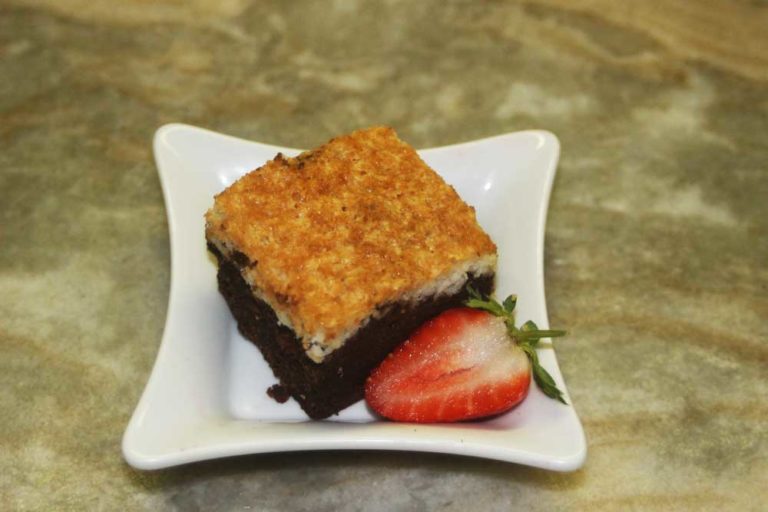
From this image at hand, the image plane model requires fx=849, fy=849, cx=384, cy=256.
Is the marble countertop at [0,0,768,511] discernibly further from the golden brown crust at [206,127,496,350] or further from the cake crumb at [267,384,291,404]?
the golden brown crust at [206,127,496,350]

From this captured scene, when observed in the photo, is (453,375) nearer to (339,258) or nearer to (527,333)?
(527,333)

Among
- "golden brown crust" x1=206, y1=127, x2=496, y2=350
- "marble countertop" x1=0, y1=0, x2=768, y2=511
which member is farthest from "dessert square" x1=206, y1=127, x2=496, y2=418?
"marble countertop" x1=0, y1=0, x2=768, y2=511

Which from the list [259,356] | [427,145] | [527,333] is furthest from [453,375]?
[427,145]

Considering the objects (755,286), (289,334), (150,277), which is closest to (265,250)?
(289,334)

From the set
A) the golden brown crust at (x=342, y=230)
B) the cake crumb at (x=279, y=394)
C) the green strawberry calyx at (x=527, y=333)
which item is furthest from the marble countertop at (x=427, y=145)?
the golden brown crust at (x=342, y=230)

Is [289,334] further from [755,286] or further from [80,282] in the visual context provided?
[755,286]

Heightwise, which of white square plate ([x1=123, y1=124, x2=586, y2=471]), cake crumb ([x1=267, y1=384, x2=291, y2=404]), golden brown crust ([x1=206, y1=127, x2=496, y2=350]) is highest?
golden brown crust ([x1=206, y1=127, x2=496, y2=350])

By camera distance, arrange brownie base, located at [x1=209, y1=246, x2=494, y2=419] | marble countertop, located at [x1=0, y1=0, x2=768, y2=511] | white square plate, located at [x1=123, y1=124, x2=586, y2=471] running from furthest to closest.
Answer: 1. marble countertop, located at [x1=0, y1=0, x2=768, y2=511]
2. brownie base, located at [x1=209, y1=246, x2=494, y2=419]
3. white square plate, located at [x1=123, y1=124, x2=586, y2=471]
